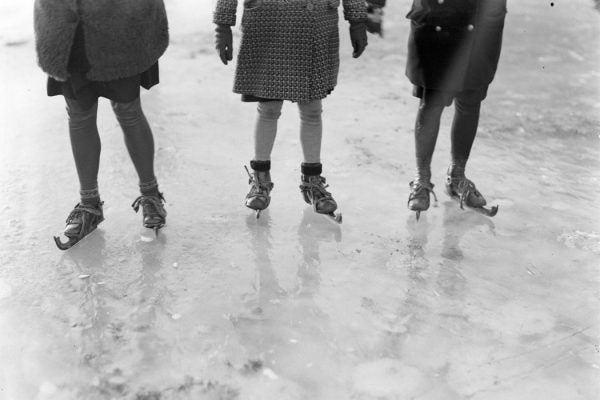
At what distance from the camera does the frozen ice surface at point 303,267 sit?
248 centimetres

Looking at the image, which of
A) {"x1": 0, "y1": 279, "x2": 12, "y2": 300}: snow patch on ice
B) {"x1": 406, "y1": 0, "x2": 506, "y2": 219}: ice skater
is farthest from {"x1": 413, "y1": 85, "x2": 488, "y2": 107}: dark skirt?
{"x1": 0, "y1": 279, "x2": 12, "y2": 300}: snow patch on ice

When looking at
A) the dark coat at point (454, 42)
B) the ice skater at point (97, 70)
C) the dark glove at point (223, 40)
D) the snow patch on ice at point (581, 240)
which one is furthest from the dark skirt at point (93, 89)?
the snow patch on ice at point (581, 240)

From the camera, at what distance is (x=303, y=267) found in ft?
10.3

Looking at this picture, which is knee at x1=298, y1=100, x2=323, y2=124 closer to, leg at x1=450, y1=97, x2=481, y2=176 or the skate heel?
the skate heel

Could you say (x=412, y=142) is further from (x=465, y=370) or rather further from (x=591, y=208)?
(x=465, y=370)

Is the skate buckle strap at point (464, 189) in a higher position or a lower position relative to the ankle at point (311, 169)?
lower

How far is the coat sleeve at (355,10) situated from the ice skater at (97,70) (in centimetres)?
86

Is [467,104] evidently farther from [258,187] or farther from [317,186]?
[258,187]

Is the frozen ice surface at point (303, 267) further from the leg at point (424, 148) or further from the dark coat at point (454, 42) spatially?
the dark coat at point (454, 42)

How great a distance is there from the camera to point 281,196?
3779mm

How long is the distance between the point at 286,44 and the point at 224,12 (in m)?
0.32

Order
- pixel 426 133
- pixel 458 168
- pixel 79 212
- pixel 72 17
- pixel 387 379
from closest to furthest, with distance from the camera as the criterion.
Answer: pixel 387 379 → pixel 72 17 → pixel 79 212 → pixel 426 133 → pixel 458 168

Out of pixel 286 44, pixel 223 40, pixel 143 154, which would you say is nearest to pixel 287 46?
pixel 286 44

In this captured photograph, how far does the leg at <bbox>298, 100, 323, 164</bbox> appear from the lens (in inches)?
137
